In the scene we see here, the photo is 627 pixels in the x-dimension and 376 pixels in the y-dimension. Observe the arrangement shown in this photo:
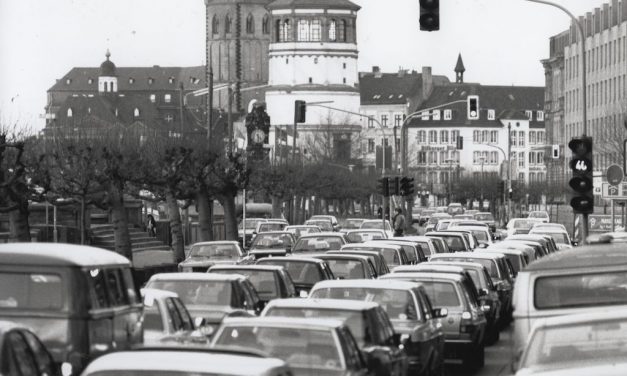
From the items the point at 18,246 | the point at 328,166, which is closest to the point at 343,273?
the point at 18,246

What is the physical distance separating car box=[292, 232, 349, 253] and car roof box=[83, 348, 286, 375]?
33.2 m

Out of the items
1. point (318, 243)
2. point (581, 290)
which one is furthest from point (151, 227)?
point (581, 290)

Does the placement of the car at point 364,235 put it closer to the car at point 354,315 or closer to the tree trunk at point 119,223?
the tree trunk at point 119,223

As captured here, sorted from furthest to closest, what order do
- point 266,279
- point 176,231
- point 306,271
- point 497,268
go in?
point 176,231, point 497,268, point 306,271, point 266,279

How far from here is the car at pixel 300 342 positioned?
15.5 meters

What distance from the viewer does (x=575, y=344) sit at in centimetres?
1378

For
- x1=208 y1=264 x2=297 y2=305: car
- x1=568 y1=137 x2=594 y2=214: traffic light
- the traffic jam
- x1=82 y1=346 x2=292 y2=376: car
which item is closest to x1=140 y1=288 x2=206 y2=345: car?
the traffic jam

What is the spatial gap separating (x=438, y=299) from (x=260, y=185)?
70.0 meters

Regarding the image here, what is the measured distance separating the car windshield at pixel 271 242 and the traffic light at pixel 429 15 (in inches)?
765

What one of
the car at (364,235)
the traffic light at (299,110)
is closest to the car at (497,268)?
the car at (364,235)

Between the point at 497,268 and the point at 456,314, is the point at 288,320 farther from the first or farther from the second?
the point at 497,268

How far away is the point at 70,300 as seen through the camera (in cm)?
1750

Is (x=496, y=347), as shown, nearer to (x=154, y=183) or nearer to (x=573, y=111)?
(x=154, y=183)

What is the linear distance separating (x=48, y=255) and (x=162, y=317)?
139 inches
